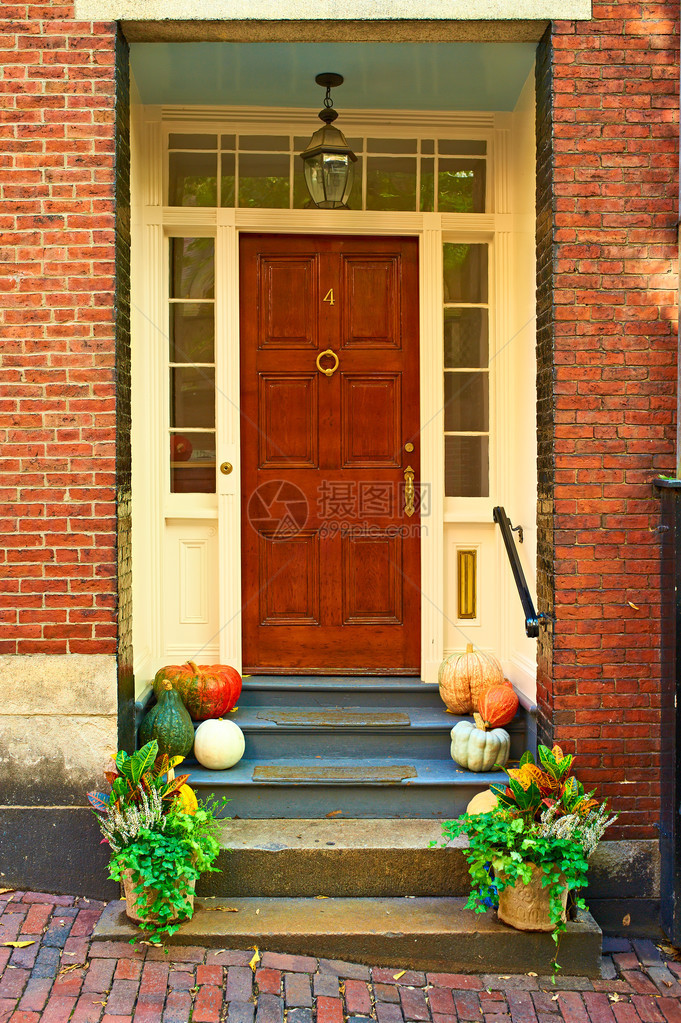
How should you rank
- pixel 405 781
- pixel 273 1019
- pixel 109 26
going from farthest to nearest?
pixel 405 781 < pixel 109 26 < pixel 273 1019

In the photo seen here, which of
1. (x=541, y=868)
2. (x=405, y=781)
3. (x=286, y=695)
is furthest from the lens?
(x=286, y=695)

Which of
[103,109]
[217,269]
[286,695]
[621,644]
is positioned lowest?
[286,695]

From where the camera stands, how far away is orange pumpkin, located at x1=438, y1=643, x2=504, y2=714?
15.2 ft

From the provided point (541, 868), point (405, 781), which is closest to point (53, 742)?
point (405, 781)

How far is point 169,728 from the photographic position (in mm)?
4211

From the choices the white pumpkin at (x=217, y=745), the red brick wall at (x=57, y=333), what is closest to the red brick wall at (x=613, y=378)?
the white pumpkin at (x=217, y=745)

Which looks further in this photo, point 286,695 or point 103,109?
point 286,695

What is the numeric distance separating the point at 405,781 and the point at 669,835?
1.21 m

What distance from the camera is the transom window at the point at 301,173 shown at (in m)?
5.03

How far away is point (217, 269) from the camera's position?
196 inches

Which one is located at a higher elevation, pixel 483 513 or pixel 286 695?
pixel 483 513

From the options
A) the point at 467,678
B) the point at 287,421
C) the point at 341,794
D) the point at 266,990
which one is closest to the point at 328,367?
the point at 287,421

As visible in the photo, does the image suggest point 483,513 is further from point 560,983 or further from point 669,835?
point 560,983

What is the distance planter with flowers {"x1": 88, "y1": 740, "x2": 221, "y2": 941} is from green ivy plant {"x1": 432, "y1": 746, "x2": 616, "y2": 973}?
109 centimetres
